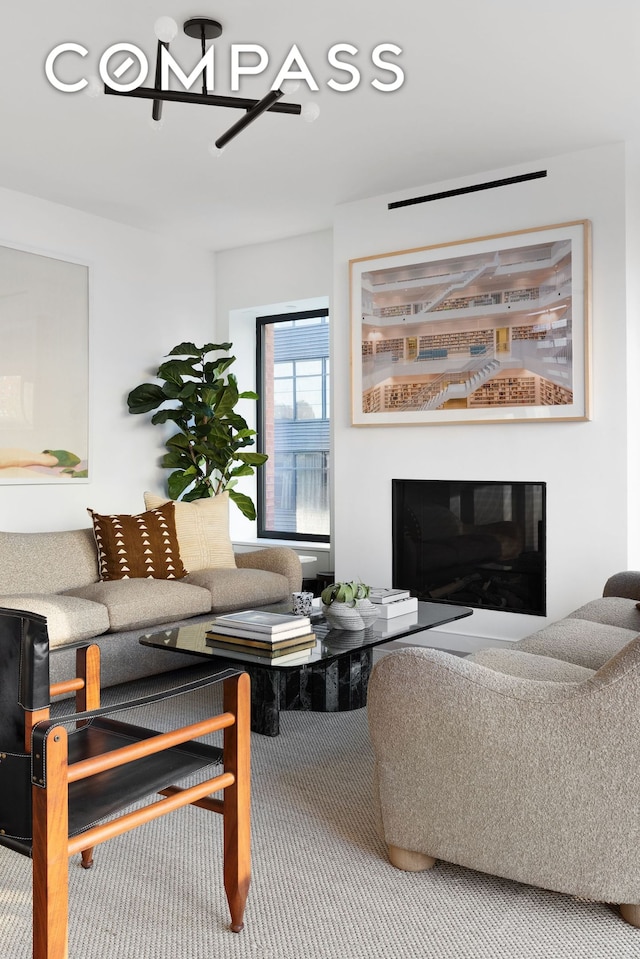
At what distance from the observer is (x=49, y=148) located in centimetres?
425

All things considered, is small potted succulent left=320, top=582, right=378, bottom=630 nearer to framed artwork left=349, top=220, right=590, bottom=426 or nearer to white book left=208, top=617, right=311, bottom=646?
white book left=208, top=617, right=311, bottom=646

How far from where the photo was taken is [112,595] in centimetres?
402

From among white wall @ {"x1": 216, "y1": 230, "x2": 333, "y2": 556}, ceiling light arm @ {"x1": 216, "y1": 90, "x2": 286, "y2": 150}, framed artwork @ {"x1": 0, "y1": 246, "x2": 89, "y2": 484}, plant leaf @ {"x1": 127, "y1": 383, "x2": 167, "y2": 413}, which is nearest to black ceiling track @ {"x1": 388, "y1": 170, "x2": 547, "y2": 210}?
white wall @ {"x1": 216, "y1": 230, "x2": 333, "y2": 556}

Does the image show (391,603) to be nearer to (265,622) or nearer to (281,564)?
(265,622)

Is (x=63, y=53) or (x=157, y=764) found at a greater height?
(x=63, y=53)

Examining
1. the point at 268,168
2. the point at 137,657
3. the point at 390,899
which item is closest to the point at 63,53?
the point at 268,168

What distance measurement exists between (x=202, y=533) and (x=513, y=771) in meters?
3.24

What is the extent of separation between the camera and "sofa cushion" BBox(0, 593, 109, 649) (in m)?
3.65

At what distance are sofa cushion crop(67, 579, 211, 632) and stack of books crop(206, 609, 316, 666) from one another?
2.75 feet

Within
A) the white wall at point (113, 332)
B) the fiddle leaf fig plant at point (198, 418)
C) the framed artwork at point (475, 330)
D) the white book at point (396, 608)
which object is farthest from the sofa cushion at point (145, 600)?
the framed artwork at point (475, 330)

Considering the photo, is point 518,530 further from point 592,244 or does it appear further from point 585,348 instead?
point 592,244

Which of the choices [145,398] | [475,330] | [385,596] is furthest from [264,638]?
[145,398]

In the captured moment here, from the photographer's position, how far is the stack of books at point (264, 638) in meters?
3.00

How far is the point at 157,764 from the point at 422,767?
0.68m
